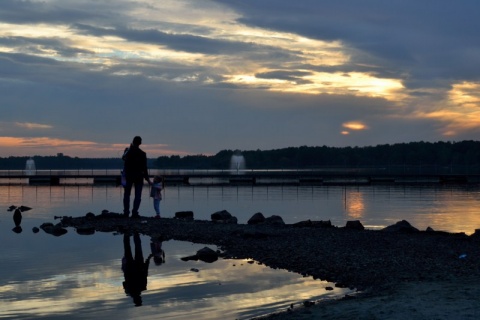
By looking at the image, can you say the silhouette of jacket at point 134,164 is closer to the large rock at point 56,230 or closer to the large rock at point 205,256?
the large rock at point 56,230

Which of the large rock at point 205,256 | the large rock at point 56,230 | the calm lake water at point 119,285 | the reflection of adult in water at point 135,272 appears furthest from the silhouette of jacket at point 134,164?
the large rock at point 205,256

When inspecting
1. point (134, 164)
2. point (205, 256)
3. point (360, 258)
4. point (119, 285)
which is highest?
point (134, 164)

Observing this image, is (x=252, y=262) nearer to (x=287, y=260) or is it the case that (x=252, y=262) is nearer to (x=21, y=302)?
(x=287, y=260)

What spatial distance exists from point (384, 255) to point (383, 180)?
352 ft

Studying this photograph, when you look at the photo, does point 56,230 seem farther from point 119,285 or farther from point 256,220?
point 119,285

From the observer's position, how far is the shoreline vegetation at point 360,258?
11305 millimetres

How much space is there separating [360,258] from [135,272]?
624cm

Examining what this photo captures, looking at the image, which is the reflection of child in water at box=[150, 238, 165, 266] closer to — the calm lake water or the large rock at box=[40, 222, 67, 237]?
the calm lake water

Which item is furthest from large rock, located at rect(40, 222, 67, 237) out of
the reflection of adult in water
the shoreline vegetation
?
the reflection of adult in water

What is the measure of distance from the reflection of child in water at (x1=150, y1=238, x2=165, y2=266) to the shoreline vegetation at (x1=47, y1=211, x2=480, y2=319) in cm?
98

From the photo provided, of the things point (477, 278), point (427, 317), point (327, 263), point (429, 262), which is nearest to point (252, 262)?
point (327, 263)

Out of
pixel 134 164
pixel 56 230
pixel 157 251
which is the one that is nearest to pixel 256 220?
pixel 134 164

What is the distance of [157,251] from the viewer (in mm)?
19250

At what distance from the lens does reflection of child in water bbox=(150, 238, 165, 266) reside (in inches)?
695
